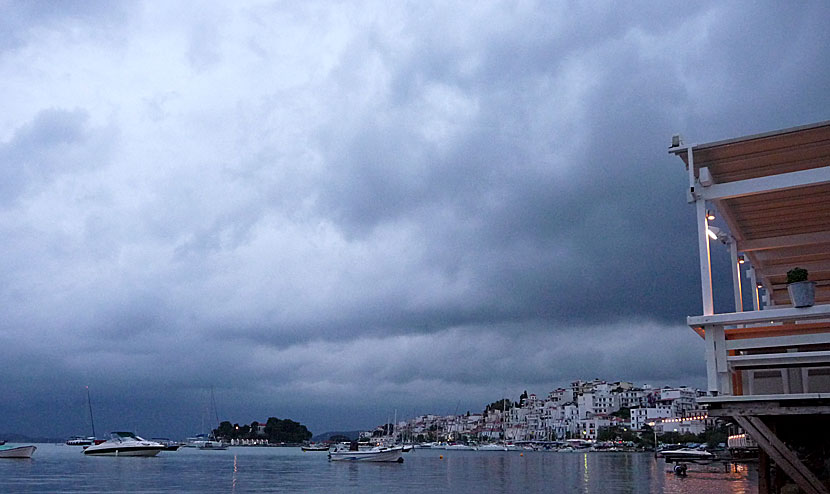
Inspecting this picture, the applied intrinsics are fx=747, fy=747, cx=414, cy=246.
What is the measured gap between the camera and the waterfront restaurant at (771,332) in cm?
1098

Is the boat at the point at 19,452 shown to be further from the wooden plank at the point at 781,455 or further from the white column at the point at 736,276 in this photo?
the wooden plank at the point at 781,455

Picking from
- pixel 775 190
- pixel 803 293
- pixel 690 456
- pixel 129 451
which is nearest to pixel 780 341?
pixel 803 293

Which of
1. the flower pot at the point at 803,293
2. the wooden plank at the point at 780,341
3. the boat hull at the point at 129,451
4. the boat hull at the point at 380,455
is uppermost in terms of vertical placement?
the flower pot at the point at 803,293

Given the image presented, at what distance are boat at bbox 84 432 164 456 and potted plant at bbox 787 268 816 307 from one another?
350ft

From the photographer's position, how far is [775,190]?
38.2ft

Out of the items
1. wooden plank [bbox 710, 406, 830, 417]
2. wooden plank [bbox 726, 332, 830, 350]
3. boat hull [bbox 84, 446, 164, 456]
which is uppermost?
wooden plank [bbox 726, 332, 830, 350]

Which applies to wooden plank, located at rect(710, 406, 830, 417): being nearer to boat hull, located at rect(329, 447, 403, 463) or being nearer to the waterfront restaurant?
the waterfront restaurant

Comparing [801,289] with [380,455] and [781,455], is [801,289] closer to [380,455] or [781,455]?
[781,455]

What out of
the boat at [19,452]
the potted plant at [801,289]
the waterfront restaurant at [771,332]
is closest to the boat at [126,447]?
the boat at [19,452]

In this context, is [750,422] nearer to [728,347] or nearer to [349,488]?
[728,347]

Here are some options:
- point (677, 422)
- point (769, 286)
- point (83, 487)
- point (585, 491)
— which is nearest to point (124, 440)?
point (83, 487)

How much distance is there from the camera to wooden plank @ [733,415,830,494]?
420 inches

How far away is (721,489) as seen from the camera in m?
40.8

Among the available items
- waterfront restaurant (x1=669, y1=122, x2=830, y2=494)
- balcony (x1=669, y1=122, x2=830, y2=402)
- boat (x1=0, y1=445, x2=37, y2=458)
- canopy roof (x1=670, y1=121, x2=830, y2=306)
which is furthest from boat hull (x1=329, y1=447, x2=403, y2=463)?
balcony (x1=669, y1=122, x2=830, y2=402)
